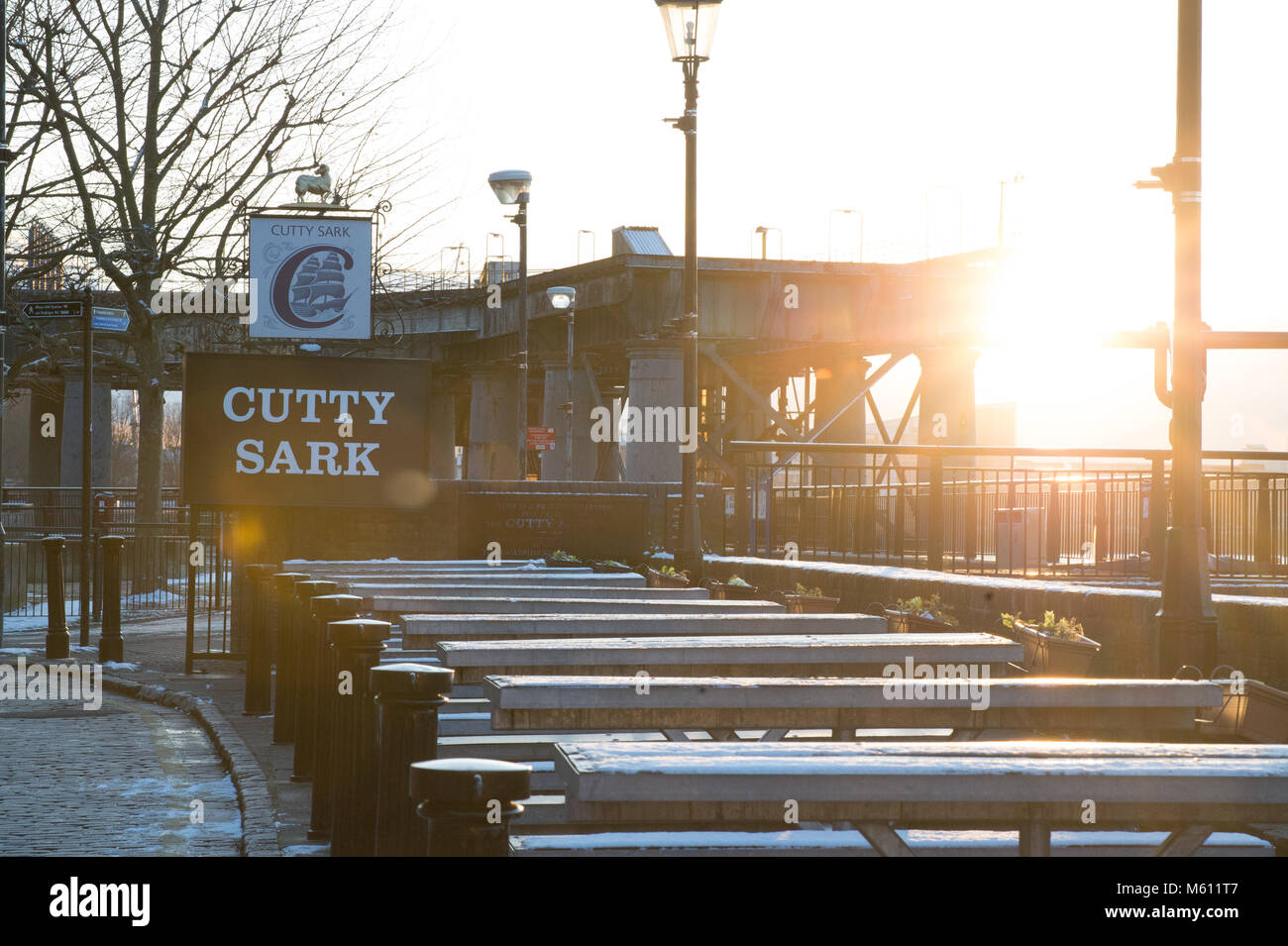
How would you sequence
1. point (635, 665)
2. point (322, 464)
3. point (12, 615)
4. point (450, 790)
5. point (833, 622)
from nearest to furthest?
point (450, 790) < point (635, 665) < point (833, 622) < point (322, 464) < point (12, 615)

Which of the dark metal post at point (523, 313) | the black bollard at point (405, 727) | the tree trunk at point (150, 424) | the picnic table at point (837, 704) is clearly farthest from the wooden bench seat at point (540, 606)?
the dark metal post at point (523, 313)

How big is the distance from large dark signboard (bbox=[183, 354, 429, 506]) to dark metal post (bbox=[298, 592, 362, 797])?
625cm

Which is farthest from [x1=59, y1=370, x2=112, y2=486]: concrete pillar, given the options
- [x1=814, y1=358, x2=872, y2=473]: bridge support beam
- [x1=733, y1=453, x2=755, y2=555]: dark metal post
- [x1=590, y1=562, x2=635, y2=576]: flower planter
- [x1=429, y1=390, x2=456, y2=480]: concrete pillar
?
[x1=590, y1=562, x2=635, y2=576]: flower planter

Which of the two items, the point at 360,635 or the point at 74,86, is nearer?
the point at 360,635

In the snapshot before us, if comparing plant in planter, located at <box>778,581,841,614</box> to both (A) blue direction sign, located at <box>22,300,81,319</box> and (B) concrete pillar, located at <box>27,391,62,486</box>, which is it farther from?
(B) concrete pillar, located at <box>27,391,62,486</box>

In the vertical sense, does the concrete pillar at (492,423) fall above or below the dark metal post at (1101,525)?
above

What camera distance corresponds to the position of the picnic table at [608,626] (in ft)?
24.2

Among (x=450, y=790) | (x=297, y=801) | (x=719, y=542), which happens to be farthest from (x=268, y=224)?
(x=450, y=790)

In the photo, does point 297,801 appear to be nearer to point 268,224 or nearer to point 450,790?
point 450,790

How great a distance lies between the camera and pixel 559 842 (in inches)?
198

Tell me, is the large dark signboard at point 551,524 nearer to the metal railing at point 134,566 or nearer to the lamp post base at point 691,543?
the lamp post base at point 691,543

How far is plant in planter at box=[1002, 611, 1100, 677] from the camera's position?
832 cm

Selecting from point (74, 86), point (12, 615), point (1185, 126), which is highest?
point (74, 86)
